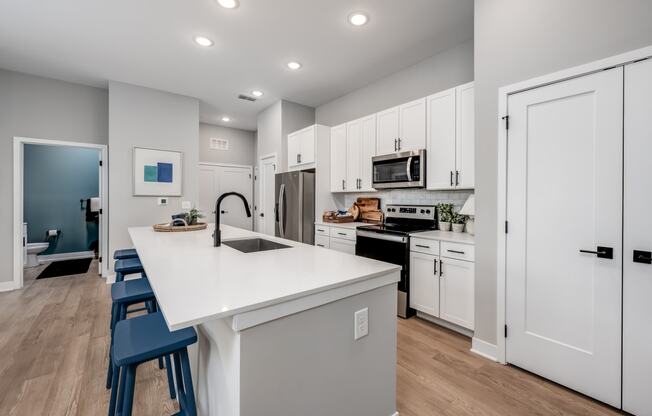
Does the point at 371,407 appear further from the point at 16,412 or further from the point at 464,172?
the point at 464,172

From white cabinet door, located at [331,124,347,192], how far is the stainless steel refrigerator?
0.33 m

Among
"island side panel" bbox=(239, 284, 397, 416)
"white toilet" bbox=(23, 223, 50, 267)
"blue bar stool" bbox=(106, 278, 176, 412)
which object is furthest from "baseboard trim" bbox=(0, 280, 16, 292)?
"island side panel" bbox=(239, 284, 397, 416)

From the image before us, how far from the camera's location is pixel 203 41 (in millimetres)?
2998

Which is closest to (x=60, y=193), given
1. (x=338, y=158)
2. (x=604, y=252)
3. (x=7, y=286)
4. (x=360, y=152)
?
(x=7, y=286)

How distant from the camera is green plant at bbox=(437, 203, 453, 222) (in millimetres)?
3035

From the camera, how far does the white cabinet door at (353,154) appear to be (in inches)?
151

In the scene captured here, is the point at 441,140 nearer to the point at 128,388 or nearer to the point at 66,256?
the point at 128,388

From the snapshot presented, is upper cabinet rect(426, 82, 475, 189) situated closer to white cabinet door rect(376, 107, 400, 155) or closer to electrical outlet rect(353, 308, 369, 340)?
white cabinet door rect(376, 107, 400, 155)

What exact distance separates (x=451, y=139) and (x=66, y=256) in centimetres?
726

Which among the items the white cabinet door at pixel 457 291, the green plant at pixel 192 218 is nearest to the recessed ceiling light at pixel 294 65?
the green plant at pixel 192 218

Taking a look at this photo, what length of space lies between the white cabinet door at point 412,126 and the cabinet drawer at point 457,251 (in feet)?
3.75

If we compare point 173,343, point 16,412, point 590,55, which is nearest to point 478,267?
point 590,55

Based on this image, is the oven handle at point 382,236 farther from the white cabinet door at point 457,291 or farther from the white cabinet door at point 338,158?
the white cabinet door at point 338,158

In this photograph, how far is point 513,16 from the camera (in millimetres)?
1974
